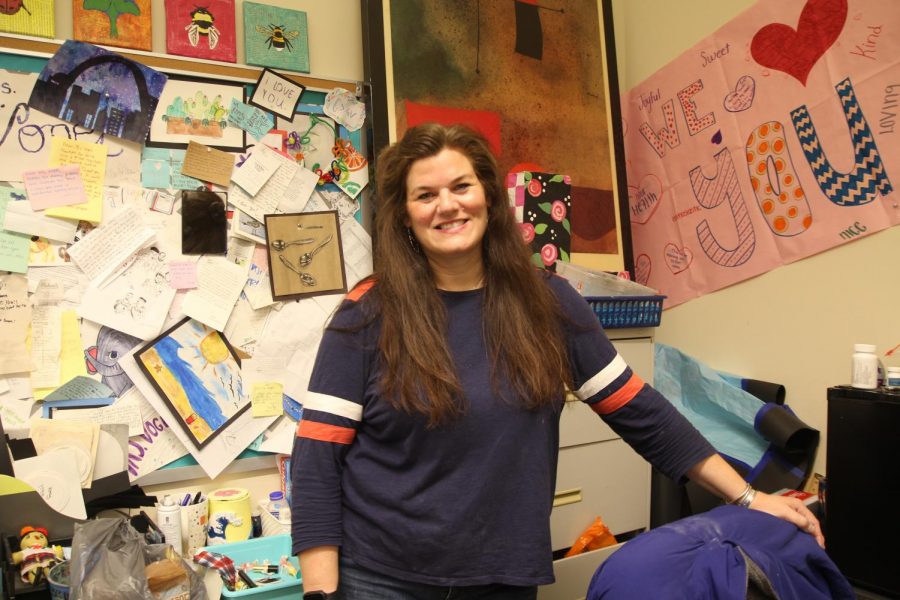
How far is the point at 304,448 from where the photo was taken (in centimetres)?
99

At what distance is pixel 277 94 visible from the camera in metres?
1.77

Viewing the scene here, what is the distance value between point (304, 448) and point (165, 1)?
1.30m

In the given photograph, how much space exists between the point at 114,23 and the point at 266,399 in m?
1.01

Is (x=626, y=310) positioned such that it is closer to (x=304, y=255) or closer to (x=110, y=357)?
(x=304, y=255)

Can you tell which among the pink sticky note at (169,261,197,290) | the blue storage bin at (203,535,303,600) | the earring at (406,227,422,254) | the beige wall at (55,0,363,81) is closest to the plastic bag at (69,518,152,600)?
the blue storage bin at (203,535,303,600)

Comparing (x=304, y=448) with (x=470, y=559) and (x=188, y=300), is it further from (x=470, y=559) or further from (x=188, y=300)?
(x=188, y=300)

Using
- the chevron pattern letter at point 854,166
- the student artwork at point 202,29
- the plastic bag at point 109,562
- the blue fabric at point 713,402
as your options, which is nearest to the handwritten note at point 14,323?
the plastic bag at point 109,562

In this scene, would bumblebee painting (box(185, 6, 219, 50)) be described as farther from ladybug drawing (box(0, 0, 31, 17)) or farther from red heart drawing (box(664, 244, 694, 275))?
red heart drawing (box(664, 244, 694, 275))

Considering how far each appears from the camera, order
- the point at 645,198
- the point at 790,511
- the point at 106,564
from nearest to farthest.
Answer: the point at 790,511 < the point at 106,564 < the point at 645,198

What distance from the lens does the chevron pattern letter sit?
1636 mm

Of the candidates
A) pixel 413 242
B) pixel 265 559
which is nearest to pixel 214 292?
pixel 265 559

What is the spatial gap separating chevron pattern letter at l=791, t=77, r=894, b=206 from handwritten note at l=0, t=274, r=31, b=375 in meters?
2.03

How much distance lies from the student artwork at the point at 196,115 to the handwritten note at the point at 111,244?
8.2 inches

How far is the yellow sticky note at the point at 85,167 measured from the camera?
153 centimetres
